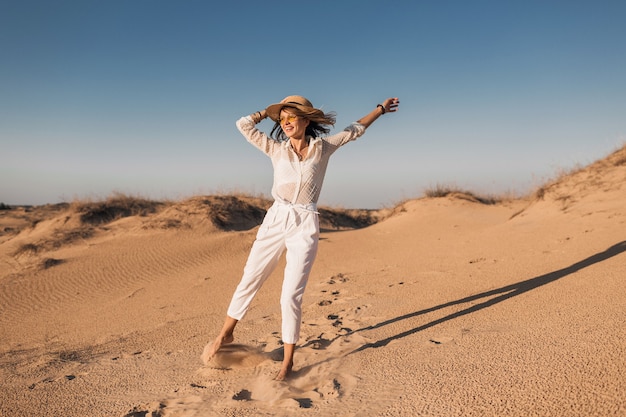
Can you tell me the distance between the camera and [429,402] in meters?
2.51

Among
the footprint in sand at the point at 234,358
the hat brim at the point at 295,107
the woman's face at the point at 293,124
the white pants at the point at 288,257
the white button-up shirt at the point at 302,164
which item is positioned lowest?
the footprint in sand at the point at 234,358

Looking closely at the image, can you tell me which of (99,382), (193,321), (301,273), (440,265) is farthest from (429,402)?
(440,265)

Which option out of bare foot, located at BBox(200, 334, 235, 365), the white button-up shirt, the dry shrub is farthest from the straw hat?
the dry shrub

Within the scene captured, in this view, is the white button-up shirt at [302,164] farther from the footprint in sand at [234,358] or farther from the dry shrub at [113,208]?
the dry shrub at [113,208]

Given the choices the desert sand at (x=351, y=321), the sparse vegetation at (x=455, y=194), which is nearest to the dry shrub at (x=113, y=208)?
the desert sand at (x=351, y=321)

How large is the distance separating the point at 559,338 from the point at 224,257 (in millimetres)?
6719

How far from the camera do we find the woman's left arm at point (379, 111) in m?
3.37

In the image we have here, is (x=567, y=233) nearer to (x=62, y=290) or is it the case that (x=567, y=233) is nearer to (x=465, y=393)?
(x=465, y=393)

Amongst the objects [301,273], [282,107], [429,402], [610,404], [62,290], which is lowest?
[62,290]

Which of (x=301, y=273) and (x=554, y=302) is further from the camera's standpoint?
(x=554, y=302)

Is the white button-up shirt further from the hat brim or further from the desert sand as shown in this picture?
the desert sand

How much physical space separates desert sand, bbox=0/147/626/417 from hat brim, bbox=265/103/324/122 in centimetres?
181

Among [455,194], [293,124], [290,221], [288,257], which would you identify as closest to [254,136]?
[293,124]

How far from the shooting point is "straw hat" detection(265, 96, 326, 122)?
323cm
